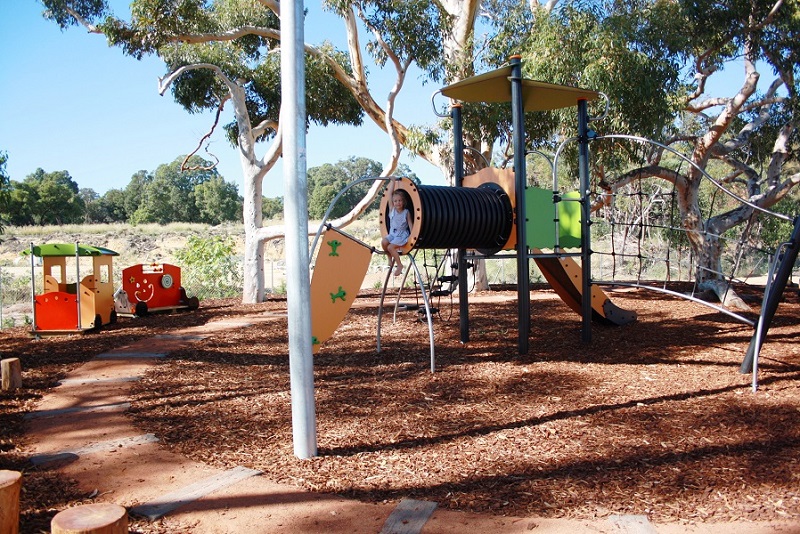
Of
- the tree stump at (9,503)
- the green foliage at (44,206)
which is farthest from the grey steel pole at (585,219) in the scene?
the green foliage at (44,206)

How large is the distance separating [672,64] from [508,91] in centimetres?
560

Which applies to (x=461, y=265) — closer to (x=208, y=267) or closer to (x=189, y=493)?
(x=189, y=493)

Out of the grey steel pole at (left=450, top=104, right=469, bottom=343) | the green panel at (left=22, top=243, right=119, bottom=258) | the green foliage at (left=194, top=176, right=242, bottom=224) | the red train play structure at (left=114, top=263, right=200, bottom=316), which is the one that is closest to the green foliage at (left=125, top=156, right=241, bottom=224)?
the green foliage at (left=194, top=176, right=242, bottom=224)

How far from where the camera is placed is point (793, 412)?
5172 millimetres

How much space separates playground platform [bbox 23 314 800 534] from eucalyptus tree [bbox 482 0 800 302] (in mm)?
8298

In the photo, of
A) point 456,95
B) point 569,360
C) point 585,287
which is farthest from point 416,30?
point 569,360

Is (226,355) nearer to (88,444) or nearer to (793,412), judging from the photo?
(88,444)

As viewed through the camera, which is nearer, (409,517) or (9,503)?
(9,503)

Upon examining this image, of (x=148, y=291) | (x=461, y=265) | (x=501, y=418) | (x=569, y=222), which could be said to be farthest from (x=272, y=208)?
(x=501, y=418)

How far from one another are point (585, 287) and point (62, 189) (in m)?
54.4

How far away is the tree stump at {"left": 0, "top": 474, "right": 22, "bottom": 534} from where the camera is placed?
2844 mm

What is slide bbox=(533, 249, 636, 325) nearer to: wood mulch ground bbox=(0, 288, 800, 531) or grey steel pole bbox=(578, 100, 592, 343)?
wood mulch ground bbox=(0, 288, 800, 531)

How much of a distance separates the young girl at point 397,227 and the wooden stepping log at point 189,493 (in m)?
3.63

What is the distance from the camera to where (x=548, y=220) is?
26.8 feet
